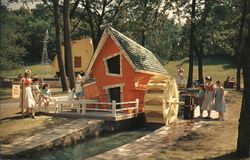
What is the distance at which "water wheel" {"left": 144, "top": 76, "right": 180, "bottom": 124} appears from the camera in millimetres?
14281

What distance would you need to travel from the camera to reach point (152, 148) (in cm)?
910

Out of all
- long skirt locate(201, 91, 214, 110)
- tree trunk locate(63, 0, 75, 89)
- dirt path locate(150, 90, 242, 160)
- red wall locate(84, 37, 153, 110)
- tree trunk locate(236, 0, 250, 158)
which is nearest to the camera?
tree trunk locate(236, 0, 250, 158)

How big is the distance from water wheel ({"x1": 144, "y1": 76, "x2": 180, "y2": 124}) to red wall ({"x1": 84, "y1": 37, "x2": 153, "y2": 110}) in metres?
0.70

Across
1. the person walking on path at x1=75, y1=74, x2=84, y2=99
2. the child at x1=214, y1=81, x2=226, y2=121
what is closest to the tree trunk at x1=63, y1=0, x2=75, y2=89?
the person walking on path at x1=75, y1=74, x2=84, y2=99

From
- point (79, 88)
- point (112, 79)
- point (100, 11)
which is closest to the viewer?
point (112, 79)

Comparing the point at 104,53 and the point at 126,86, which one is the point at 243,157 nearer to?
the point at 126,86

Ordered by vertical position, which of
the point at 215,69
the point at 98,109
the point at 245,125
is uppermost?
the point at 215,69

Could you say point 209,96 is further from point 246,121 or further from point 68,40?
point 68,40

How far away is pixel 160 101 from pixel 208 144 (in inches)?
219

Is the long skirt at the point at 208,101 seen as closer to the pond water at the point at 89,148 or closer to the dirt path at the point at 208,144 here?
the dirt path at the point at 208,144

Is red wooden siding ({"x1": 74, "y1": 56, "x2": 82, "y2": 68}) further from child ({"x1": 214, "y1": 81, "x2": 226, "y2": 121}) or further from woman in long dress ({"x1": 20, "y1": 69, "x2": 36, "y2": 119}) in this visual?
child ({"x1": 214, "y1": 81, "x2": 226, "y2": 121})

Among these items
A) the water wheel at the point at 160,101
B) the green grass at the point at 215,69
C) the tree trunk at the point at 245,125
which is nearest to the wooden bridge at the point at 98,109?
the water wheel at the point at 160,101

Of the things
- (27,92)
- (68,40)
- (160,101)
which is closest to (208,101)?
(160,101)

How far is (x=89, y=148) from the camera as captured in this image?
35.9 ft
